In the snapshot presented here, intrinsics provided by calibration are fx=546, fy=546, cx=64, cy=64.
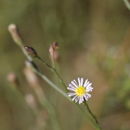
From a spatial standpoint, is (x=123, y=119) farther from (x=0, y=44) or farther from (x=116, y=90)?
(x=0, y=44)

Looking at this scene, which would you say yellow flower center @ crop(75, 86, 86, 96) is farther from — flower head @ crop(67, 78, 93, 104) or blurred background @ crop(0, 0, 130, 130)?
blurred background @ crop(0, 0, 130, 130)

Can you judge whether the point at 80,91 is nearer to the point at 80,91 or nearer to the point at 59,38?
the point at 80,91

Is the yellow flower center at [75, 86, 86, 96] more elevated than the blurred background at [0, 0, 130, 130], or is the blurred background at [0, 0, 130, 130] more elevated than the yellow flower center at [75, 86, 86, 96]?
the blurred background at [0, 0, 130, 130]

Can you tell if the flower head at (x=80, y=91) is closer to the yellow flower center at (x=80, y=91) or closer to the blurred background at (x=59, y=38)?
the yellow flower center at (x=80, y=91)

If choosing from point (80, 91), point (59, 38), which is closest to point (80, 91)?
point (80, 91)

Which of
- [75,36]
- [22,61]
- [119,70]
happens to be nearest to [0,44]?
[22,61]

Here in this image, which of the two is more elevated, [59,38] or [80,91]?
[59,38]

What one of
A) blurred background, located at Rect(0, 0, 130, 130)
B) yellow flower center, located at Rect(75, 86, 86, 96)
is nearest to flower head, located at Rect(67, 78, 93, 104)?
yellow flower center, located at Rect(75, 86, 86, 96)

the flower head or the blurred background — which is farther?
the blurred background

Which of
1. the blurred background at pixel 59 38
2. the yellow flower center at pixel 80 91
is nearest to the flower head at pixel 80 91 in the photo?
the yellow flower center at pixel 80 91
